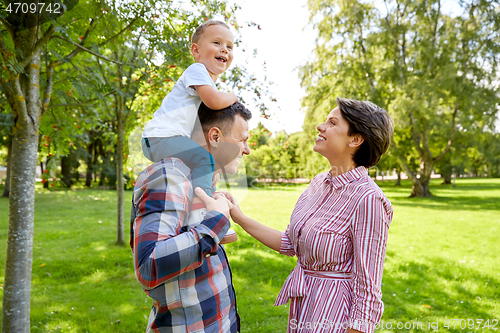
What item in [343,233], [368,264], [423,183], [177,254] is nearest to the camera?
[177,254]

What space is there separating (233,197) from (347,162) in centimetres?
86

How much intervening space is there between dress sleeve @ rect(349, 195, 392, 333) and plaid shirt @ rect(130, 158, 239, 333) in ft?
2.33

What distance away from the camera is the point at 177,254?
1.11 meters

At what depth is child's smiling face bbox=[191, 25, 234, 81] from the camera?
6.30ft

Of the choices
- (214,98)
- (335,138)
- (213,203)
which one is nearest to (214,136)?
(214,98)

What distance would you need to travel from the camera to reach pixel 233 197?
1.69 metres

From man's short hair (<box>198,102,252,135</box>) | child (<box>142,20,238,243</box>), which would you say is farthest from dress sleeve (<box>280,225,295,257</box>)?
man's short hair (<box>198,102,252,135</box>)

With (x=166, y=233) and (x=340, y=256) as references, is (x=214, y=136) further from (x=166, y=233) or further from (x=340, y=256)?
(x=340, y=256)

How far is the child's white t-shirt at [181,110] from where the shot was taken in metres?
1.55

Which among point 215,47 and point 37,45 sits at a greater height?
point 37,45

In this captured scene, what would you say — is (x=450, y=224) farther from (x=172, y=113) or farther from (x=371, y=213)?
(x=172, y=113)

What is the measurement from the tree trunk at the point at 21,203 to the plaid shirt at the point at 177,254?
243cm

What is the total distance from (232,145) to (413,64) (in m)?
21.5

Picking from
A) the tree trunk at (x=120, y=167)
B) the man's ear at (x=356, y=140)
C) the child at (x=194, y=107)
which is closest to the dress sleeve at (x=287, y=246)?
the man's ear at (x=356, y=140)
